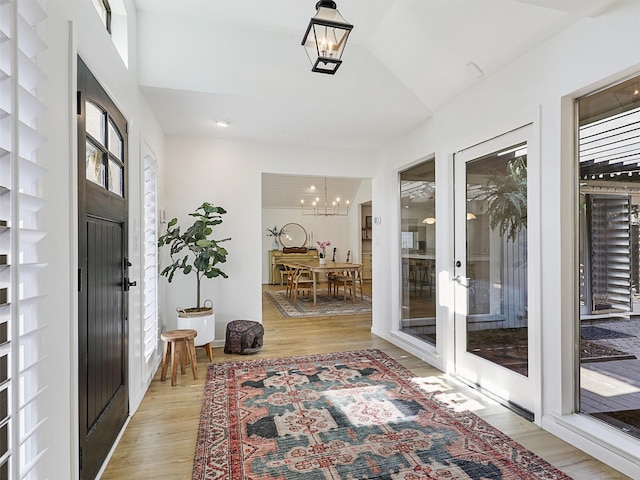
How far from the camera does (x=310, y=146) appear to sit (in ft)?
14.9

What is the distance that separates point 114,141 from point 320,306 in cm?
494

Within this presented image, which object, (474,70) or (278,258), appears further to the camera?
(278,258)

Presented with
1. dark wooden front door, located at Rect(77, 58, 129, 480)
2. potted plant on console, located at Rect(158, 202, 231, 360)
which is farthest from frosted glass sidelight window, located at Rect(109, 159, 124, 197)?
potted plant on console, located at Rect(158, 202, 231, 360)

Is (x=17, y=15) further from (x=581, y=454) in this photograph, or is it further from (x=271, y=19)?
(x=581, y=454)

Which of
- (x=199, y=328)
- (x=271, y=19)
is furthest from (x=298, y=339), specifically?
(x=271, y=19)

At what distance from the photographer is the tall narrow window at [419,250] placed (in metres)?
3.85

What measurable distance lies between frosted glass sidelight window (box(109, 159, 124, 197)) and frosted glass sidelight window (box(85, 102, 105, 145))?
0.20 meters

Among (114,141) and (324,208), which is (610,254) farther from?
(324,208)

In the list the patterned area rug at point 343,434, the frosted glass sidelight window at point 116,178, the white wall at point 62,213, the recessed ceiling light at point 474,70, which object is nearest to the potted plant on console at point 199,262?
the patterned area rug at point 343,434

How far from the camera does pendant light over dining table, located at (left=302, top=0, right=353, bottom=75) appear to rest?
174 cm

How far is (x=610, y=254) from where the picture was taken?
2.20 meters

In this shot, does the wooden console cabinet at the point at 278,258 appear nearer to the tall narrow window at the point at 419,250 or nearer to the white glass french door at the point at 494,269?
the tall narrow window at the point at 419,250

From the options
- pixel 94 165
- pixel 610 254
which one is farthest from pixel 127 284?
pixel 610 254

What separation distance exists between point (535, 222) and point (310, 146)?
9.31 ft
